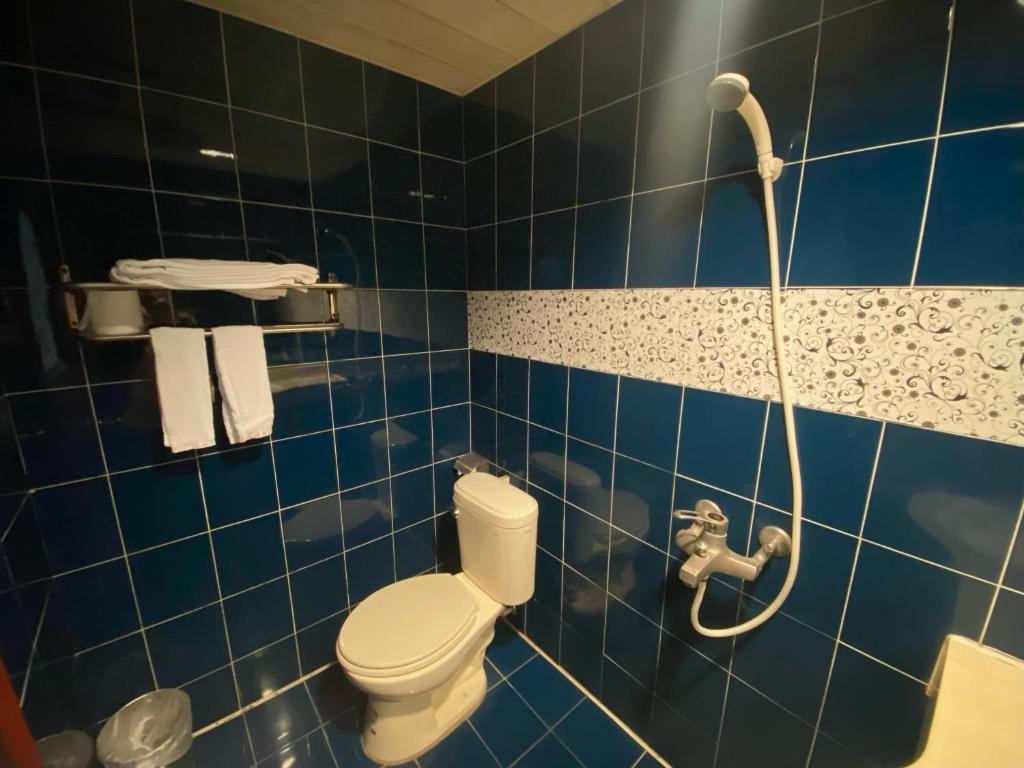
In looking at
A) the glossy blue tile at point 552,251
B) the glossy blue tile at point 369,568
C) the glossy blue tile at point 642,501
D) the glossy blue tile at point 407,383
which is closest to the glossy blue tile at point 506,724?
the glossy blue tile at point 369,568

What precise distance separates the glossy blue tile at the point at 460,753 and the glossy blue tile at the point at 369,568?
1.96ft

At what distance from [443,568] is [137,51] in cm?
204

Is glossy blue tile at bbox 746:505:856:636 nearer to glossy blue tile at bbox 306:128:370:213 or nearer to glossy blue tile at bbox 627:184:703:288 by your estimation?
glossy blue tile at bbox 627:184:703:288

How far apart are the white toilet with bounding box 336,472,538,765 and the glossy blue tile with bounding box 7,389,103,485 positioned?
0.89 metres

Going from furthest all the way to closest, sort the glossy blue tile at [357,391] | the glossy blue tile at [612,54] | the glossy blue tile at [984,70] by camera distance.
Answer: the glossy blue tile at [357,391], the glossy blue tile at [612,54], the glossy blue tile at [984,70]

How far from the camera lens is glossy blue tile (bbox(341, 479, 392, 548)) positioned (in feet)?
5.15

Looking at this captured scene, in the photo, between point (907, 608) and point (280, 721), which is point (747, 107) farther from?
point (280, 721)

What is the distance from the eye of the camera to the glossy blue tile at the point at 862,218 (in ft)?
2.33

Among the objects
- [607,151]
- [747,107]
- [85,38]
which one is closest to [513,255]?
[607,151]

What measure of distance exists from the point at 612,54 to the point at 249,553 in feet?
6.28

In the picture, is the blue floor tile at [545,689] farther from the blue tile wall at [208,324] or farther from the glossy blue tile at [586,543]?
the blue tile wall at [208,324]

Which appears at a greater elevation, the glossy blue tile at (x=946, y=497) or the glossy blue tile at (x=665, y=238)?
the glossy blue tile at (x=665, y=238)

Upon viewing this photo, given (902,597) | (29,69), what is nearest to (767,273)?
(902,597)

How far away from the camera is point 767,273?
0.89 m
